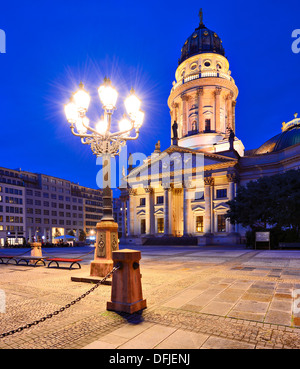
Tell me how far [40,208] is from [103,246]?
82.9 metres

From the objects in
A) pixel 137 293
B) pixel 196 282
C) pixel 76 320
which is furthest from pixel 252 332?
pixel 196 282

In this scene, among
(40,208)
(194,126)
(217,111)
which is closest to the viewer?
(217,111)

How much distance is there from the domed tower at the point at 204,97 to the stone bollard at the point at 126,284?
52427mm

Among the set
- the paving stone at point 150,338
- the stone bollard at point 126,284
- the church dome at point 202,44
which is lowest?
the paving stone at point 150,338

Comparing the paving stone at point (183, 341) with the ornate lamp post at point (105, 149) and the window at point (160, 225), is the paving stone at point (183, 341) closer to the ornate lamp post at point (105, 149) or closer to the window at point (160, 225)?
the ornate lamp post at point (105, 149)

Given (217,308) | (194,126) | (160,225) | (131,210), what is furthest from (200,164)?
(217,308)

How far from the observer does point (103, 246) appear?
1009 centimetres

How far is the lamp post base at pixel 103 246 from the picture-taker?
388 inches

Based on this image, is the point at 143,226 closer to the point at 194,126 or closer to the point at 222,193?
the point at 222,193

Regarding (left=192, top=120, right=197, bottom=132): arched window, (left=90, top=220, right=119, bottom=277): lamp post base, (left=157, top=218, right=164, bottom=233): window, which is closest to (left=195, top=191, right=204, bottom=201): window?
(left=157, top=218, right=164, bottom=233): window

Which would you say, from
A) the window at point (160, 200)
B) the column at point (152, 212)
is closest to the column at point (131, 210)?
the column at point (152, 212)

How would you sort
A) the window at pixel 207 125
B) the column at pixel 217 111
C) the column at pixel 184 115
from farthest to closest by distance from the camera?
the column at pixel 184 115
the window at pixel 207 125
the column at pixel 217 111

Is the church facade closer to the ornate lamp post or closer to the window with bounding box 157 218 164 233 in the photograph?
the window with bounding box 157 218 164 233
